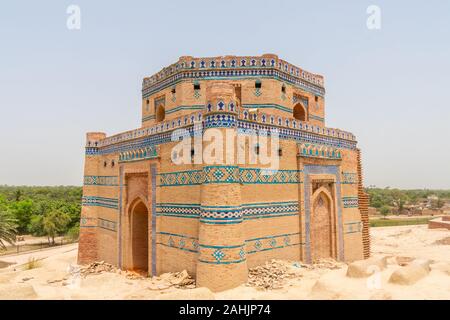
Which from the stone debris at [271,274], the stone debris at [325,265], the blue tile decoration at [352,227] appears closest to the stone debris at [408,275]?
the stone debris at [271,274]

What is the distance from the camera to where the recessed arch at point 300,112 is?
572 inches

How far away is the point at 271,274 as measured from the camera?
31.8 ft

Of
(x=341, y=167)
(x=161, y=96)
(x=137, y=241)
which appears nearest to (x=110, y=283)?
(x=137, y=241)

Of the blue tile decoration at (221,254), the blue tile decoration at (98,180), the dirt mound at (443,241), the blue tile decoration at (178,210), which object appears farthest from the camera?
the dirt mound at (443,241)

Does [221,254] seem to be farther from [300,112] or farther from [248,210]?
[300,112]

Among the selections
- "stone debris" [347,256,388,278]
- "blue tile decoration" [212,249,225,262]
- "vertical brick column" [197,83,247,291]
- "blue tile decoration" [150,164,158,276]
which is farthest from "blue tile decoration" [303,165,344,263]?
"blue tile decoration" [150,164,158,276]

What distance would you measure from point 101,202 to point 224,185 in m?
8.47

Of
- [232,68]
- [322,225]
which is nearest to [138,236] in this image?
[322,225]

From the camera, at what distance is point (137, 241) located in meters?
13.5

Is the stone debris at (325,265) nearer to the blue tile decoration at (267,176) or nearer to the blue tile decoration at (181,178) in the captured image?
the blue tile decoration at (267,176)

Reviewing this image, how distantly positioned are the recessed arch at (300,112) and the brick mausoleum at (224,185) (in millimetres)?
45

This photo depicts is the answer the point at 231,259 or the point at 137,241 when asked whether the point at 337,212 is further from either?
the point at 137,241

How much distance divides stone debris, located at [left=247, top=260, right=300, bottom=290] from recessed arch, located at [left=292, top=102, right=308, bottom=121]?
674 centimetres
